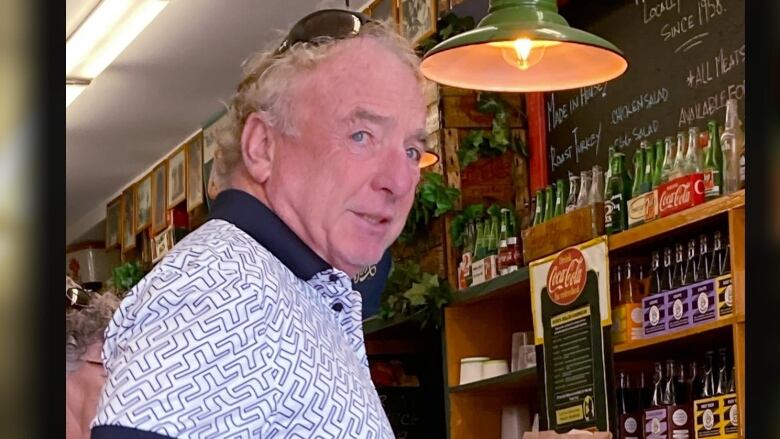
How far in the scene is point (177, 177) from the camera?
30.6 feet

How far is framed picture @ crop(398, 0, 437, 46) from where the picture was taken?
5746 mm

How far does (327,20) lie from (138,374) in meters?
0.67

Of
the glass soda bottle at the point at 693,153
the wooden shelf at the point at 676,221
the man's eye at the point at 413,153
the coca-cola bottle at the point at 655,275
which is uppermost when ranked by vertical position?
the glass soda bottle at the point at 693,153

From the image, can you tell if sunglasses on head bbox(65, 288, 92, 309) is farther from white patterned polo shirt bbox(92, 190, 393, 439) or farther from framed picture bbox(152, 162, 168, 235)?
framed picture bbox(152, 162, 168, 235)

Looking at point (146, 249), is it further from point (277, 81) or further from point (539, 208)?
point (277, 81)

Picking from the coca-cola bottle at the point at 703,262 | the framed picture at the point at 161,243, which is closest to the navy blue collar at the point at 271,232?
the coca-cola bottle at the point at 703,262

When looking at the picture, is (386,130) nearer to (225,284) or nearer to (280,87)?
(280,87)

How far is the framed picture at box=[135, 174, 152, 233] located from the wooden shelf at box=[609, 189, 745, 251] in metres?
6.13

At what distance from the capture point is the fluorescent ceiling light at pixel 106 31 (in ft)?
20.9

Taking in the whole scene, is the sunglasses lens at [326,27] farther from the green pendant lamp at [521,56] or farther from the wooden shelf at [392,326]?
the wooden shelf at [392,326]

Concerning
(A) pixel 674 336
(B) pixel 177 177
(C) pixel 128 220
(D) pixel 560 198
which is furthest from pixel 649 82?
(C) pixel 128 220

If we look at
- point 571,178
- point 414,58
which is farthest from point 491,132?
point 414,58

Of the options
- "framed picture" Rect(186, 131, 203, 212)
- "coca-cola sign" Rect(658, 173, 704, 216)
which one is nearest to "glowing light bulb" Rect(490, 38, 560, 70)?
"coca-cola sign" Rect(658, 173, 704, 216)

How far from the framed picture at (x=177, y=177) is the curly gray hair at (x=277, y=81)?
7491 mm
